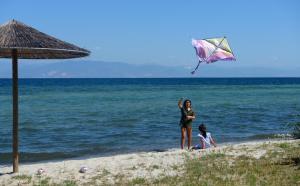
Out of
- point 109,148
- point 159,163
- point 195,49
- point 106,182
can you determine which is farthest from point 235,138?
point 106,182

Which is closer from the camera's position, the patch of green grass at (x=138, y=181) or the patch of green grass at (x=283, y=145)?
the patch of green grass at (x=138, y=181)

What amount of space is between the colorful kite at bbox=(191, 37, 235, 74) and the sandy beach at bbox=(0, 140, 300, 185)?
210 centimetres

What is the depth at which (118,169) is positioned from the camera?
33.6 feet

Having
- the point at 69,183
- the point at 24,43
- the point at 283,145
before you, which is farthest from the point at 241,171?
the point at 24,43

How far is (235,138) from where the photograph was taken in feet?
59.7

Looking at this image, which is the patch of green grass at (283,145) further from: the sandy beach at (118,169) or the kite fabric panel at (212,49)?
the kite fabric panel at (212,49)

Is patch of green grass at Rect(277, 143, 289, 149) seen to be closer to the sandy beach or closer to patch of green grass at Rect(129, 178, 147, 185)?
the sandy beach

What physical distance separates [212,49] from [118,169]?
4030 mm

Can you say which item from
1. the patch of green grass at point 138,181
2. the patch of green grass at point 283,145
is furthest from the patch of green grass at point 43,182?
the patch of green grass at point 283,145

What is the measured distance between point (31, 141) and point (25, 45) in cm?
945

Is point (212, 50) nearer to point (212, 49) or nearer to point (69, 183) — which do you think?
point (212, 49)

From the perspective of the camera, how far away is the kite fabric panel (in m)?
12.5

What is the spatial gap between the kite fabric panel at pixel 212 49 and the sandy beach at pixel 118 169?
211cm

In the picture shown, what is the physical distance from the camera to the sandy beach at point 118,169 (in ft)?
31.0
